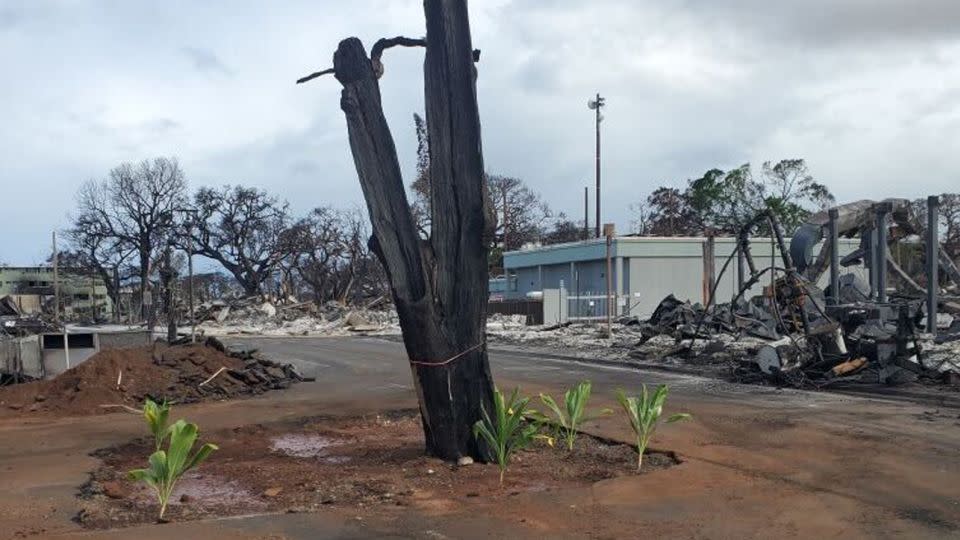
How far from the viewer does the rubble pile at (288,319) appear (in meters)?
47.5

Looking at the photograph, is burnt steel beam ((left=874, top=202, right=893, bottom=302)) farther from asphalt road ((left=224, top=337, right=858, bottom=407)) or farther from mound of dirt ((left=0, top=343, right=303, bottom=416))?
mound of dirt ((left=0, top=343, right=303, bottom=416))

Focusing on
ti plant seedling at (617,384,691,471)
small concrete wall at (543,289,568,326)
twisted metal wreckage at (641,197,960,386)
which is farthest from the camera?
small concrete wall at (543,289,568,326)

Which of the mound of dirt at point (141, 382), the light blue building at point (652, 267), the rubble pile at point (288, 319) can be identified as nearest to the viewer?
the mound of dirt at point (141, 382)

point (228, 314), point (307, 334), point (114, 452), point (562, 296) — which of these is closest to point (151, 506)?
point (114, 452)

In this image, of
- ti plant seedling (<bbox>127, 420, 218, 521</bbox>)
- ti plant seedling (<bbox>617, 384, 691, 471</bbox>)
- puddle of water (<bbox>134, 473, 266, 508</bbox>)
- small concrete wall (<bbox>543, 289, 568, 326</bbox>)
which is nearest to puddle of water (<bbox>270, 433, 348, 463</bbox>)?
puddle of water (<bbox>134, 473, 266, 508</bbox>)

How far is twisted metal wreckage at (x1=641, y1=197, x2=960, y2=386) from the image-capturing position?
1548 centimetres

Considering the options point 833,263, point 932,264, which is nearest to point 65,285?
point 833,263

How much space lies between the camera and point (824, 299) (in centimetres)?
2084

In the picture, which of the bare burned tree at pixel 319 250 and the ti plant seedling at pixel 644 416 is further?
the bare burned tree at pixel 319 250

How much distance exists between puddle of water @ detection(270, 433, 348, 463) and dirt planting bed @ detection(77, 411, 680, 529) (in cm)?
2

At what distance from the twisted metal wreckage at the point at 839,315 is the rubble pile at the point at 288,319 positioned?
911 inches

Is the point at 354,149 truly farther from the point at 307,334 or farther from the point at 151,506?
the point at 307,334

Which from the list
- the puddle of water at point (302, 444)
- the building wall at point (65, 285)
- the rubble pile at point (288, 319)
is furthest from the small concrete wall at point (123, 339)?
the building wall at point (65, 285)

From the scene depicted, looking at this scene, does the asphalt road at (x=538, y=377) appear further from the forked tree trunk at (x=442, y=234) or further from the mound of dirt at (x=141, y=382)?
the forked tree trunk at (x=442, y=234)
